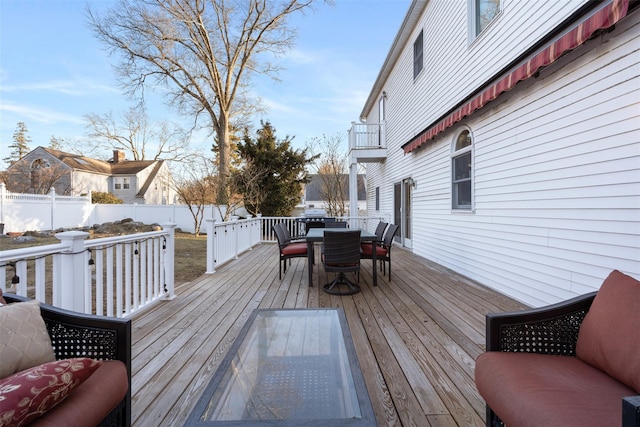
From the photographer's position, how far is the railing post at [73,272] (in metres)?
2.23

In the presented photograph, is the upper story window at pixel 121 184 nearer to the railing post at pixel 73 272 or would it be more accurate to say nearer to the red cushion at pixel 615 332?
the railing post at pixel 73 272

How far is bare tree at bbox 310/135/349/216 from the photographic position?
16344 millimetres

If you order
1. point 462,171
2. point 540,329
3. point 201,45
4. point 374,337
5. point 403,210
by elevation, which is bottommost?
point 374,337

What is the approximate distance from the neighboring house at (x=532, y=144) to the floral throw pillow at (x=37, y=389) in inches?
145

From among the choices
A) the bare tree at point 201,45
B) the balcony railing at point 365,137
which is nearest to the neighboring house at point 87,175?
the bare tree at point 201,45

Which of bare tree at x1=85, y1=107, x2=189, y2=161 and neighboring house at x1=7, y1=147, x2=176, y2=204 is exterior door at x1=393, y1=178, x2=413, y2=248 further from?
bare tree at x1=85, y1=107, x2=189, y2=161

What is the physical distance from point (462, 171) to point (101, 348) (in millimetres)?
5393

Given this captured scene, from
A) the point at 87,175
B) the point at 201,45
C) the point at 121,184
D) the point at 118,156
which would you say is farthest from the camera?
the point at 118,156

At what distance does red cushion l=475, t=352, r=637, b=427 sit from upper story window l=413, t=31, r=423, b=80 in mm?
7409

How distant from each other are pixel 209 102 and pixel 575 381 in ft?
48.0

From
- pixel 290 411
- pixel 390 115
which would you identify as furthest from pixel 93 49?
pixel 290 411

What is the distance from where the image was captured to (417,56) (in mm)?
7480

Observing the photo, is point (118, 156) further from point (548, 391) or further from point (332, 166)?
point (548, 391)

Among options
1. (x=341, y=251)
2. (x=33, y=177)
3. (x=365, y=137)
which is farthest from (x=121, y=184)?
(x=341, y=251)
